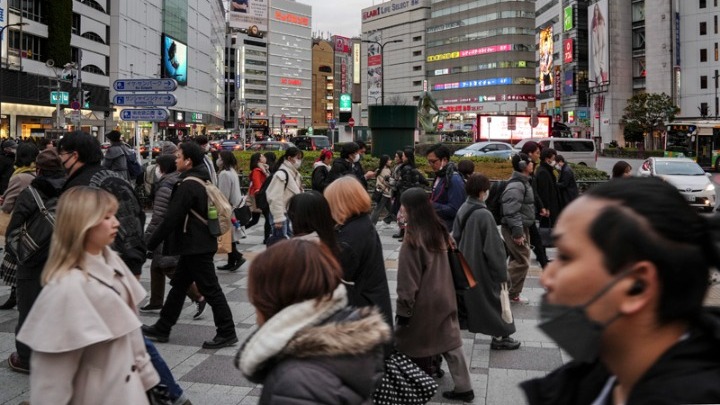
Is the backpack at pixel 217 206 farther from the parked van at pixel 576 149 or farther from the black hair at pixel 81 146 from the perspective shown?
the parked van at pixel 576 149

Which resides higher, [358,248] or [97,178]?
[97,178]

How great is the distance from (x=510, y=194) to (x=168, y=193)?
3.94 m

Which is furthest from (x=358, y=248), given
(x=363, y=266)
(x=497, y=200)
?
(x=497, y=200)

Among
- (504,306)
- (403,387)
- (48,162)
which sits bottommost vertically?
(504,306)

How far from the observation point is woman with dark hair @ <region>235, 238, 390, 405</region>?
2.01 m

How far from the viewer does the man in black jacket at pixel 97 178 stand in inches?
214

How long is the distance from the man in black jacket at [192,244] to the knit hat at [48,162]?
1024 millimetres

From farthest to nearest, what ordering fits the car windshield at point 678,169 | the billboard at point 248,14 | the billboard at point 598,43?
the billboard at point 248,14
the billboard at point 598,43
the car windshield at point 678,169

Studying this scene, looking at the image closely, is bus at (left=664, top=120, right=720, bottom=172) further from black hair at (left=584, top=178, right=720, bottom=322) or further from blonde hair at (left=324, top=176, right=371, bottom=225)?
black hair at (left=584, top=178, right=720, bottom=322)

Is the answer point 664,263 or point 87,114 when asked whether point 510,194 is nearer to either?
point 664,263

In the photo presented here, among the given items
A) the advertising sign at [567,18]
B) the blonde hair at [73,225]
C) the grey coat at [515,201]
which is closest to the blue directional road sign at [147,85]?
the grey coat at [515,201]

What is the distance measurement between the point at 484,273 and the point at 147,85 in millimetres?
10466

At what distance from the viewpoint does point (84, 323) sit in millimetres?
2861

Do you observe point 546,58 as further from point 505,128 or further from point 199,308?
point 199,308
